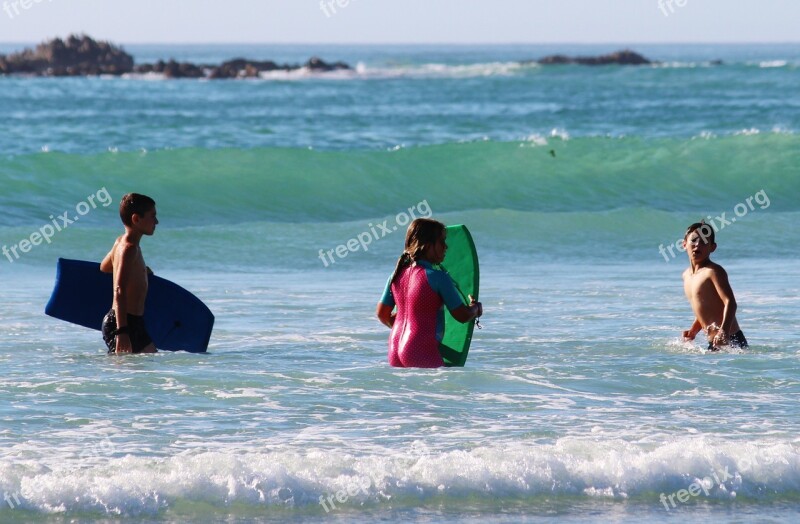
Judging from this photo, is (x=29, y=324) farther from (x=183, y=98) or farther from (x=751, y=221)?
(x=183, y=98)

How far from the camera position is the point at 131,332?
766 cm

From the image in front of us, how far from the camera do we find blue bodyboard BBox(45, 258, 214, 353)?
7.95 meters

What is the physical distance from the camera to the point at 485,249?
1455 cm

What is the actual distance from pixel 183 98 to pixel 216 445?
43313 mm

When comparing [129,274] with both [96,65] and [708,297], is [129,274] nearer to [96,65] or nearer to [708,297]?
[708,297]

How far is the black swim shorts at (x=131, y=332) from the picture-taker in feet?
25.1

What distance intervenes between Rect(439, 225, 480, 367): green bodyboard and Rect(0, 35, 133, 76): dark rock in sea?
6638 cm

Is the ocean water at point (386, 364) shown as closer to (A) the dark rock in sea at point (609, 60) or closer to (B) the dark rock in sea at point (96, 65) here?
(B) the dark rock in sea at point (96, 65)

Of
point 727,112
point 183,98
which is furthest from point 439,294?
point 183,98

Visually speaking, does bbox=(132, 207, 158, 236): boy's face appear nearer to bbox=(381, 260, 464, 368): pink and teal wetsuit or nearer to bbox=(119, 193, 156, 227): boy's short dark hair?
bbox=(119, 193, 156, 227): boy's short dark hair

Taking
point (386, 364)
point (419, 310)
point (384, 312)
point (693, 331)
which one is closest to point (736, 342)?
point (693, 331)

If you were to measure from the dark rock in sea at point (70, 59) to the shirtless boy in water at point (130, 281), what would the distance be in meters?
65.7

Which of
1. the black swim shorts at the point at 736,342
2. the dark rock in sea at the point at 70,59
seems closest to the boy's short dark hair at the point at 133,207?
the black swim shorts at the point at 736,342

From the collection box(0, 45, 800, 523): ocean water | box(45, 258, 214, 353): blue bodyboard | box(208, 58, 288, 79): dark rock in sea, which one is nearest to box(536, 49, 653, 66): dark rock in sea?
box(208, 58, 288, 79): dark rock in sea
